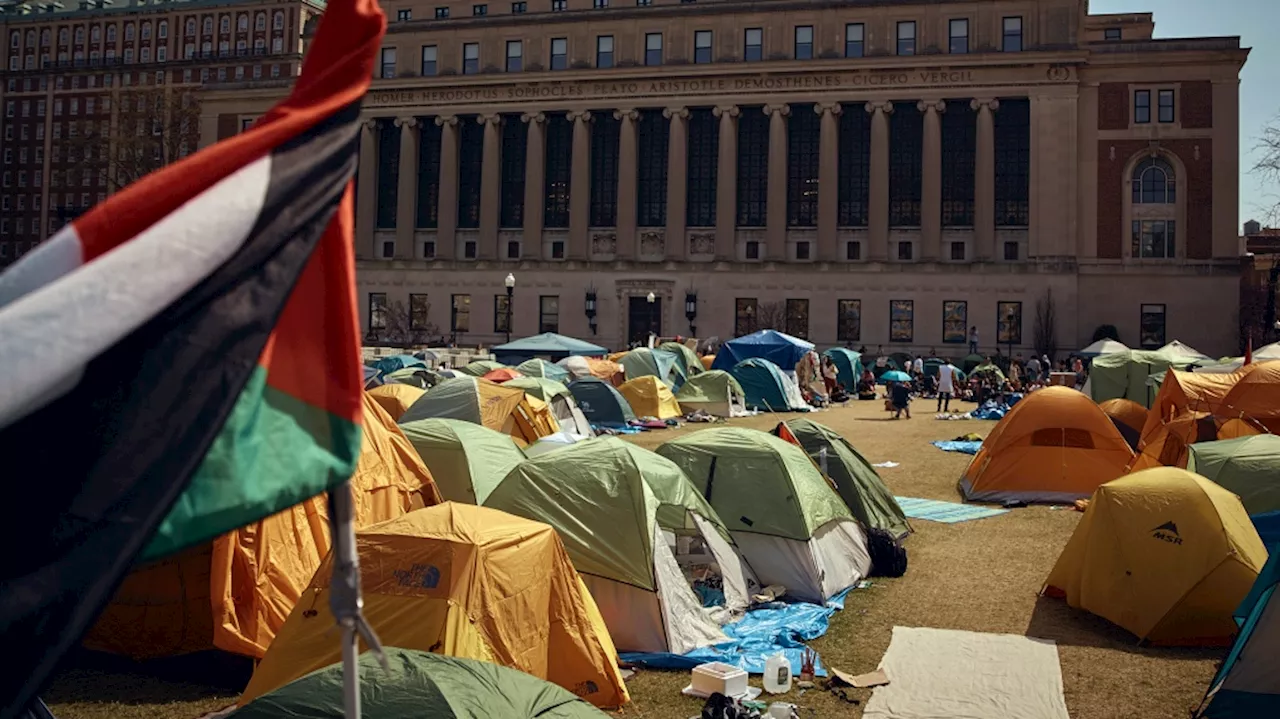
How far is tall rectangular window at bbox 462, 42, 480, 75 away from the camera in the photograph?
68.1 metres

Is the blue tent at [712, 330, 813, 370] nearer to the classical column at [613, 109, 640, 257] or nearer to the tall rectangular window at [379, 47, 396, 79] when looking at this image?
the classical column at [613, 109, 640, 257]

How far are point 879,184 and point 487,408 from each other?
→ 142 ft

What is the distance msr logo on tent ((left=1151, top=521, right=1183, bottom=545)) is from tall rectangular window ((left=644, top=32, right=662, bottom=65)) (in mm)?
56626

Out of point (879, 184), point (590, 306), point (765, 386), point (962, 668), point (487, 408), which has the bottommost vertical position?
point (962, 668)

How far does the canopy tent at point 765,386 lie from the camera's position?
38812 millimetres

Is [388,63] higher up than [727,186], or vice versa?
[388,63]

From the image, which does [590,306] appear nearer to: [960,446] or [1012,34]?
[1012,34]

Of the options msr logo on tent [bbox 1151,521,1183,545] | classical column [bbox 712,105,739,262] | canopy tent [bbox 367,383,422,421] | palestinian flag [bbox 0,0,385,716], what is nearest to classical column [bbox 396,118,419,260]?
classical column [bbox 712,105,739,262]

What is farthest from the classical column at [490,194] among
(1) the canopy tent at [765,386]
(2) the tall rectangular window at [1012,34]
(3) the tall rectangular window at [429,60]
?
(1) the canopy tent at [765,386]

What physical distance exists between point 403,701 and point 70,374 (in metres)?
4.39

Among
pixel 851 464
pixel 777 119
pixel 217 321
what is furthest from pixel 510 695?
pixel 777 119

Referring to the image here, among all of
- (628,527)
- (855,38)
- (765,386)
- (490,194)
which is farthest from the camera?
(490,194)

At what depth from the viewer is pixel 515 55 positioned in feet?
221

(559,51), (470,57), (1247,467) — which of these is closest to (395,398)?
(1247,467)
